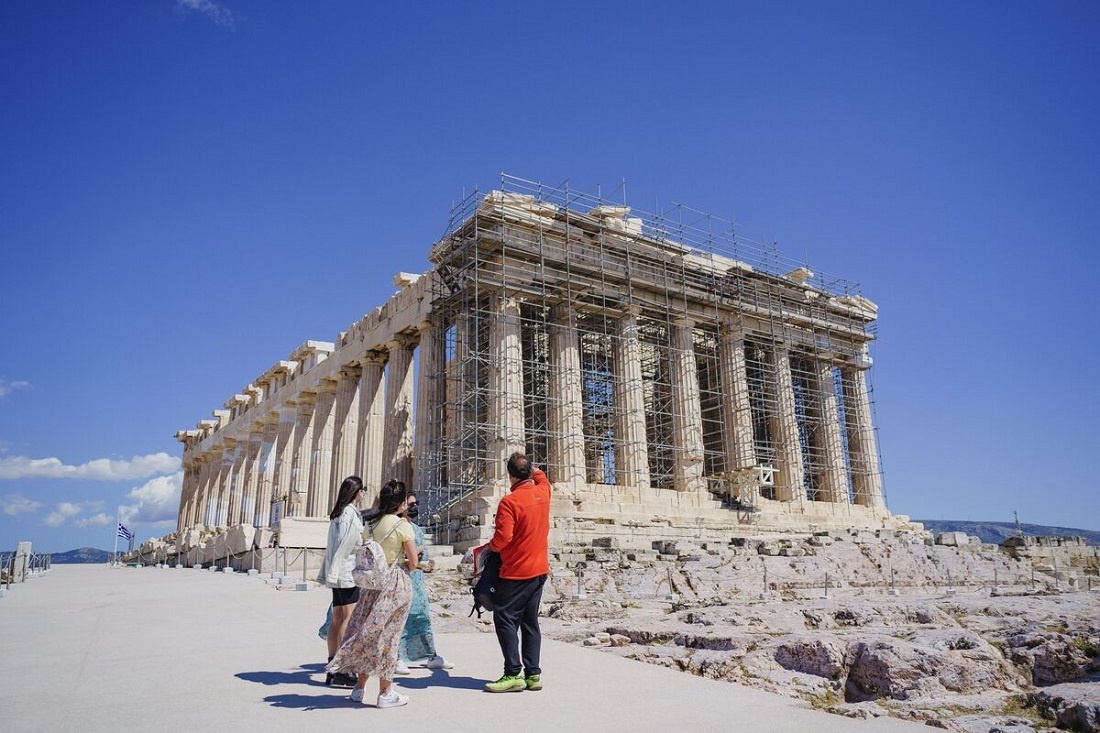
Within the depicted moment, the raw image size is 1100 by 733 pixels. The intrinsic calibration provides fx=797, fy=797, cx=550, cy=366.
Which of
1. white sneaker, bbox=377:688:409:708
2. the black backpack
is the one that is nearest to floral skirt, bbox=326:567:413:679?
white sneaker, bbox=377:688:409:708

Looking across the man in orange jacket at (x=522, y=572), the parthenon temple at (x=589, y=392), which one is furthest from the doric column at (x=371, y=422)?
the man in orange jacket at (x=522, y=572)

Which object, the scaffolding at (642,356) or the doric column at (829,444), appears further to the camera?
the doric column at (829,444)

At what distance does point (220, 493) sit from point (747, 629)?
46590 millimetres

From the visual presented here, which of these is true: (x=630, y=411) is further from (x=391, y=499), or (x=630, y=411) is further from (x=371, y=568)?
(x=371, y=568)

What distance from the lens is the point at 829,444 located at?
34.8 metres

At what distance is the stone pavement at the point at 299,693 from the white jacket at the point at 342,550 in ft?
2.51

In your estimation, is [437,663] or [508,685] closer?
[508,685]

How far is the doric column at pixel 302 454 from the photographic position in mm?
34594

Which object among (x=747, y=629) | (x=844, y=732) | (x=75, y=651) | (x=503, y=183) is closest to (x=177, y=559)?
(x=503, y=183)

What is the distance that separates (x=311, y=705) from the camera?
520 centimetres

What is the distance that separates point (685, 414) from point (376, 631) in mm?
25259

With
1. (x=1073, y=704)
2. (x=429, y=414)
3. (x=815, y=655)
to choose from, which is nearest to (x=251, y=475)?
(x=429, y=414)

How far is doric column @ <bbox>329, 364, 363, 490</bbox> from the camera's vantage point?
3259cm

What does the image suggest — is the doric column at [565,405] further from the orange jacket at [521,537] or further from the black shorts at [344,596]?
the orange jacket at [521,537]
